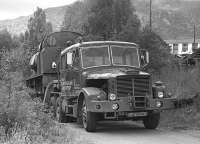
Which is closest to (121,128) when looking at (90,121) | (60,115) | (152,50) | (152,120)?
(152,120)

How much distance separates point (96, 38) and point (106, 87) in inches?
443

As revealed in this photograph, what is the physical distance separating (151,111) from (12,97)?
15.6 feet

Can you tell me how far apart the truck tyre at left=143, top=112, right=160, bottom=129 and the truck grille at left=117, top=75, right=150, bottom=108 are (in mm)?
1014

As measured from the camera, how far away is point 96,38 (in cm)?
2450

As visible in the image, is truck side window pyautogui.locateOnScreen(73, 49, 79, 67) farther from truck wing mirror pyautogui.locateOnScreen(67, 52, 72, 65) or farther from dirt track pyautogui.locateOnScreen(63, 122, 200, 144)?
dirt track pyautogui.locateOnScreen(63, 122, 200, 144)

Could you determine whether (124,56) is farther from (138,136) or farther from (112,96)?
(138,136)

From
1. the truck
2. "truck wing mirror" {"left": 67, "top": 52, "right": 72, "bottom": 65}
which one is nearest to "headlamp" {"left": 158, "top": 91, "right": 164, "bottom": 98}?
the truck

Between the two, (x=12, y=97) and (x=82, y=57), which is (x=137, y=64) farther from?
(x=12, y=97)

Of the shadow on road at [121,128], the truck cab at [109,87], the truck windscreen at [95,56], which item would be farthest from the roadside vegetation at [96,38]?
the truck windscreen at [95,56]

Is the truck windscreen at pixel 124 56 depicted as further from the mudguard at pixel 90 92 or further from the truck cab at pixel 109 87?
the mudguard at pixel 90 92

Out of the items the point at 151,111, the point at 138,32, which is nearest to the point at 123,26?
the point at 138,32

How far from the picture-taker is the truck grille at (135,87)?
13.1 meters

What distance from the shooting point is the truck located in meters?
13.0

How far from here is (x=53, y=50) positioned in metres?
19.5
